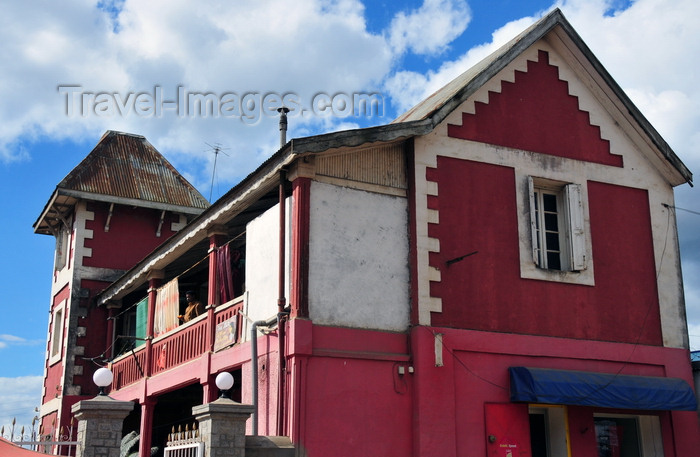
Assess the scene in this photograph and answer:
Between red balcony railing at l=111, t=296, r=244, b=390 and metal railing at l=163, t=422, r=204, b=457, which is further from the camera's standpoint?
red balcony railing at l=111, t=296, r=244, b=390

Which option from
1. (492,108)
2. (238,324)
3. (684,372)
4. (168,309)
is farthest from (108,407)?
(684,372)

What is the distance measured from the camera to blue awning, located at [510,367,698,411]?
13453 millimetres

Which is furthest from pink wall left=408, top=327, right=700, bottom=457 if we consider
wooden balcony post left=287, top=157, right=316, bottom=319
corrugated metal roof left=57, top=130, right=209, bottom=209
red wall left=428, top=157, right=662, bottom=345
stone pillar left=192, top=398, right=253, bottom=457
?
corrugated metal roof left=57, top=130, right=209, bottom=209

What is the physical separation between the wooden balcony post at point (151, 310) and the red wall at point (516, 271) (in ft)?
24.5

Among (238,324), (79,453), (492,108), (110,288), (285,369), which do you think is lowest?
(79,453)

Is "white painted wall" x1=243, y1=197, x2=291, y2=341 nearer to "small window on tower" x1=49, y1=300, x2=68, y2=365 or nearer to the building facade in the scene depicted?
the building facade

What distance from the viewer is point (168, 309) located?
701 inches

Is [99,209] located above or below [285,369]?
above

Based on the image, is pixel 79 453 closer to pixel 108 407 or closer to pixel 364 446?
pixel 108 407

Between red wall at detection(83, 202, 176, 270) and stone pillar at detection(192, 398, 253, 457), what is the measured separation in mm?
12639

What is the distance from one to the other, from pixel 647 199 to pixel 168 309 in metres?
9.65

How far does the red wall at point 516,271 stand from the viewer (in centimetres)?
1398

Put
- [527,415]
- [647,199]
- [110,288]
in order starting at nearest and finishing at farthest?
[527,415]
[647,199]
[110,288]

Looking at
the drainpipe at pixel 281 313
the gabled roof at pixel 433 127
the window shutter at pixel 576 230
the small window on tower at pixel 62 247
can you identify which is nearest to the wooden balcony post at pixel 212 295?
the gabled roof at pixel 433 127
